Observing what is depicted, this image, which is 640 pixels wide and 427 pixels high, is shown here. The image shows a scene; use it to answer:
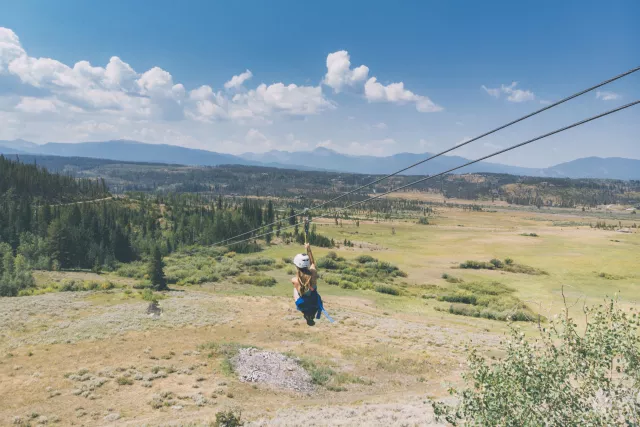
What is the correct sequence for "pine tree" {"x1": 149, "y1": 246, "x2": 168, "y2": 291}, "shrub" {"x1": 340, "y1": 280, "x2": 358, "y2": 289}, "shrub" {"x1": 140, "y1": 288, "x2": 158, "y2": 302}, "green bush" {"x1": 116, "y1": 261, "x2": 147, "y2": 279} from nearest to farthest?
"shrub" {"x1": 140, "y1": 288, "x2": 158, "y2": 302} < "pine tree" {"x1": 149, "y1": 246, "x2": 168, "y2": 291} < "shrub" {"x1": 340, "y1": 280, "x2": 358, "y2": 289} < "green bush" {"x1": 116, "y1": 261, "x2": 147, "y2": 279}

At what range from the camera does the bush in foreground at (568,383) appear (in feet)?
34.0

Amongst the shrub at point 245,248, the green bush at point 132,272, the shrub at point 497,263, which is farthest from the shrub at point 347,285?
the shrub at point 245,248

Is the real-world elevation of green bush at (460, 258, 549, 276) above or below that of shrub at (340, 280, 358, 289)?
above

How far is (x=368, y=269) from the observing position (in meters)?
83.8

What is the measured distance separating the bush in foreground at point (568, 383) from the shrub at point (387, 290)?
54.5m

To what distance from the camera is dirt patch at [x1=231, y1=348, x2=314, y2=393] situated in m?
29.0

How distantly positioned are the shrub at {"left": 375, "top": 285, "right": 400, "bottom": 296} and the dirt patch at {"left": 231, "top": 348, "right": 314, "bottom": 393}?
3553 cm

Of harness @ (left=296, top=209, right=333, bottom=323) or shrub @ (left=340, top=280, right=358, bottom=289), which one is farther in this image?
shrub @ (left=340, top=280, right=358, bottom=289)

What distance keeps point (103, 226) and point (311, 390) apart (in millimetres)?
91716

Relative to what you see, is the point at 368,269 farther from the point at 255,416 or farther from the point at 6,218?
the point at 6,218

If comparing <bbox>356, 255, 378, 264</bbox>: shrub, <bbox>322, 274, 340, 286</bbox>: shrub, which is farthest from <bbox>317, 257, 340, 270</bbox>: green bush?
<bbox>322, 274, 340, 286</bbox>: shrub

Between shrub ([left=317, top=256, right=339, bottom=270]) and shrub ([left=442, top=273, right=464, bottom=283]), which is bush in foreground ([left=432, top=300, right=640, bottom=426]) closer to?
shrub ([left=442, top=273, right=464, bottom=283])

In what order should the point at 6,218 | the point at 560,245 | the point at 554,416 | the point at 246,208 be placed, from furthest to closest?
the point at 246,208, the point at 560,245, the point at 6,218, the point at 554,416

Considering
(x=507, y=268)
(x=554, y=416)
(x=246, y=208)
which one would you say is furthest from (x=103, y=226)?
(x=554, y=416)
